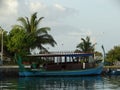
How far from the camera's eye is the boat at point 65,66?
5494cm

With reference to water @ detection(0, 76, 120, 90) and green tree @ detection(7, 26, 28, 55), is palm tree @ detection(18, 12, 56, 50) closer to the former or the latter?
green tree @ detection(7, 26, 28, 55)

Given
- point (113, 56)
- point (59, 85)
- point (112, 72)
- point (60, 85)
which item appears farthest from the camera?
point (113, 56)

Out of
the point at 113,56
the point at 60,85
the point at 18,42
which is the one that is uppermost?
the point at 18,42

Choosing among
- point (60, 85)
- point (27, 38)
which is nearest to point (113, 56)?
A: point (27, 38)

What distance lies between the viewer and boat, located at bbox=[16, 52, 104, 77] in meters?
54.9

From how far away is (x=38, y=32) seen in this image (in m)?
57.4

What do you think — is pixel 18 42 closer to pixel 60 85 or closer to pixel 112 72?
pixel 112 72

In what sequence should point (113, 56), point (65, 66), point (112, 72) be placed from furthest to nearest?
point (113, 56), point (112, 72), point (65, 66)

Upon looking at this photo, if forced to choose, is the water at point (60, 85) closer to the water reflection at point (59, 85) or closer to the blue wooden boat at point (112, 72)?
the water reflection at point (59, 85)

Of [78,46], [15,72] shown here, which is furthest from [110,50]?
[15,72]

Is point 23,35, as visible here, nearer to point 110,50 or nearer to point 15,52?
point 15,52

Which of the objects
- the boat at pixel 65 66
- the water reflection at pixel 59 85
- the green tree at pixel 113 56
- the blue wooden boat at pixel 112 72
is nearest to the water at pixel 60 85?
the water reflection at pixel 59 85

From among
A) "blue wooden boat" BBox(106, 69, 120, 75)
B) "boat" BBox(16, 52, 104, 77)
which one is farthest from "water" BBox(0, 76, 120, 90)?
"blue wooden boat" BBox(106, 69, 120, 75)

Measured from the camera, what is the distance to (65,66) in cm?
5519
